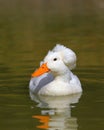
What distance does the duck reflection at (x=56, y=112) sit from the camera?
11474 mm

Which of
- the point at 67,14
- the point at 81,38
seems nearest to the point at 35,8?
the point at 67,14

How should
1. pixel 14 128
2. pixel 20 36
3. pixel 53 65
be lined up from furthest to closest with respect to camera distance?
pixel 20 36 → pixel 53 65 → pixel 14 128

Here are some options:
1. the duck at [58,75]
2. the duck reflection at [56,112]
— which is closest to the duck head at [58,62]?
the duck at [58,75]

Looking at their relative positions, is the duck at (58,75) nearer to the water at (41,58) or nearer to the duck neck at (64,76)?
the duck neck at (64,76)

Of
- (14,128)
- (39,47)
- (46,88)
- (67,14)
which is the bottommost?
(14,128)

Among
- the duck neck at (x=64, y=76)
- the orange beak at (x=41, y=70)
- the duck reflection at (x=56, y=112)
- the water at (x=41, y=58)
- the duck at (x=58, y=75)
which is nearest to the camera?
the duck reflection at (x=56, y=112)

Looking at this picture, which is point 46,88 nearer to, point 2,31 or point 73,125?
point 73,125

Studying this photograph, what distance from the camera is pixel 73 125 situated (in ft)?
37.7

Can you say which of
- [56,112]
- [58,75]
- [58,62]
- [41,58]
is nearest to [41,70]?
[58,62]

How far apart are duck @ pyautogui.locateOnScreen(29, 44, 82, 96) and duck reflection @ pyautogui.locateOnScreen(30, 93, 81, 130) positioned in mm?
183

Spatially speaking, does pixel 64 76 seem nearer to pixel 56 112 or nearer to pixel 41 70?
pixel 41 70

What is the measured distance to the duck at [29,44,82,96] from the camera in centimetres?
1477

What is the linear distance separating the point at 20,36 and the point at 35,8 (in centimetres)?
1576

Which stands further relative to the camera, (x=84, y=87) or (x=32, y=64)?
(x=32, y=64)
